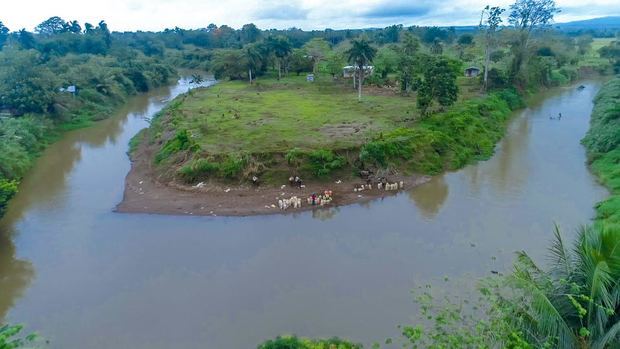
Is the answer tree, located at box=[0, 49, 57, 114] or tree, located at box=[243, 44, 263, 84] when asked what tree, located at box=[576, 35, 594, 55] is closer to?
tree, located at box=[243, 44, 263, 84]

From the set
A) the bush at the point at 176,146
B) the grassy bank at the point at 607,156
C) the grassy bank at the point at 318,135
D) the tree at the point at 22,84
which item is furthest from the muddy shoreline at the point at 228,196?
the tree at the point at 22,84

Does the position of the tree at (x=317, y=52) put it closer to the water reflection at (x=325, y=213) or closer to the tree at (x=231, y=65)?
the tree at (x=231, y=65)

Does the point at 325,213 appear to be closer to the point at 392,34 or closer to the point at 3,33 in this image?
the point at 392,34

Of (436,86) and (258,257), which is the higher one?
(436,86)

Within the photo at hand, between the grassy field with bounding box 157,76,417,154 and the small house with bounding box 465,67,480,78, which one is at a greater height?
the small house with bounding box 465,67,480,78

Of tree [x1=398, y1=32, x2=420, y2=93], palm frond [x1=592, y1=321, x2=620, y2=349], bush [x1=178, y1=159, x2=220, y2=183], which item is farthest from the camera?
tree [x1=398, y1=32, x2=420, y2=93]

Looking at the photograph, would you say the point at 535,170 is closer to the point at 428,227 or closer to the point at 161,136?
the point at 428,227

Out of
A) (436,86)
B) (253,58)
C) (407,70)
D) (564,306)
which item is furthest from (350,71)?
(564,306)

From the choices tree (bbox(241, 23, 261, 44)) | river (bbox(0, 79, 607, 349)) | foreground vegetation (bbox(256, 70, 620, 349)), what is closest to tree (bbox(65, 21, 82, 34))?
tree (bbox(241, 23, 261, 44))
